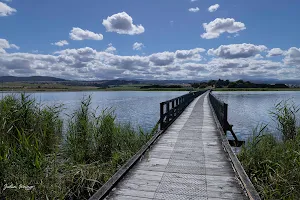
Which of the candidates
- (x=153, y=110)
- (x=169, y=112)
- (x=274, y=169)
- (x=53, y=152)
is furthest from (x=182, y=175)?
(x=153, y=110)

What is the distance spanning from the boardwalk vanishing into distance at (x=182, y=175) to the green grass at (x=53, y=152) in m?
1.04

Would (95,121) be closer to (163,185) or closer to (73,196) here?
(73,196)

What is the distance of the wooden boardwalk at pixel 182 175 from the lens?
3664 millimetres

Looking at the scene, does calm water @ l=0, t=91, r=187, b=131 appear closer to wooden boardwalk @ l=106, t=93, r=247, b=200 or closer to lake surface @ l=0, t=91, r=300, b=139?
lake surface @ l=0, t=91, r=300, b=139

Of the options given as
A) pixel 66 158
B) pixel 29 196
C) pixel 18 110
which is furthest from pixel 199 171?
pixel 18 110

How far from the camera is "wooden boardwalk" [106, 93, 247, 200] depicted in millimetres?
3664

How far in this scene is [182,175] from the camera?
4406 mm

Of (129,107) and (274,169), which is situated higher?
(274,169)

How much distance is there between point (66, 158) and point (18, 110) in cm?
184

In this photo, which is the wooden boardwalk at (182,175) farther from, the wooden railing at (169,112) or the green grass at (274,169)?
the wooden railing at (169,112)

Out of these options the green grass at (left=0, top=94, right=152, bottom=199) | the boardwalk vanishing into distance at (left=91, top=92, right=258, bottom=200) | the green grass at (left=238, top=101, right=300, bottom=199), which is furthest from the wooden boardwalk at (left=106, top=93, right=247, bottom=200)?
the green grass at (left=0, top=94, right=152, bottom=199)

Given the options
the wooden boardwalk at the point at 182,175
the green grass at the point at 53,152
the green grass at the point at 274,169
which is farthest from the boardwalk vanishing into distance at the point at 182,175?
→ the green grass at the point at 53,152

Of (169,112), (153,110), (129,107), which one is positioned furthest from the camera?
(129,107)

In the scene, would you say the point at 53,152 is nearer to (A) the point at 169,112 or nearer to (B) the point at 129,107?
(A) the point at 169,112
